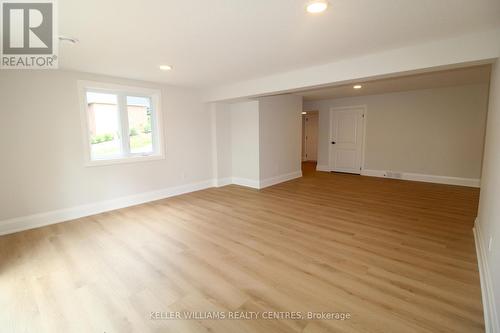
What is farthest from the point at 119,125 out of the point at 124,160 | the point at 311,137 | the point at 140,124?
the point at 311,137

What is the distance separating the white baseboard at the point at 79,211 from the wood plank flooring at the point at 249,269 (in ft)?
0.68

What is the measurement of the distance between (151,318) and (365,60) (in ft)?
11.9

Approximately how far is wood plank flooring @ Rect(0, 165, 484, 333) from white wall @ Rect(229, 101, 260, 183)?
1696mm

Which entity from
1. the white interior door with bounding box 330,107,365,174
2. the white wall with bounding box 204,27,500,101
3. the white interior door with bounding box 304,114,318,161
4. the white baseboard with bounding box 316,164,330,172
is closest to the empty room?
the white wall with bounding box 204,27,500,101

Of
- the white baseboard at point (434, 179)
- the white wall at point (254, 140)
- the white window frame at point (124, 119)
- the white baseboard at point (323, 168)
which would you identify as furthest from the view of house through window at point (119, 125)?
the white baseboard at point (434, 179)

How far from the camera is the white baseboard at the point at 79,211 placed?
3311mm

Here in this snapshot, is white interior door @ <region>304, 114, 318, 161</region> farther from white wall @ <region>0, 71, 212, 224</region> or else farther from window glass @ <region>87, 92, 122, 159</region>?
window glass @ <region>87, 92, 122, 159</region>

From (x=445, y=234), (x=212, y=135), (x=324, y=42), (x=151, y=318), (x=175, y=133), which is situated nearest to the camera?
(x=151, y=318)

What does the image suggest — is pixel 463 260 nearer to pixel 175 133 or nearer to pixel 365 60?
pixel 365 60

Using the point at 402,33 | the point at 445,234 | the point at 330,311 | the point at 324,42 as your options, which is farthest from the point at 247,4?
the point at 445,234

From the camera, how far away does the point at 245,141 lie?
18.8 ft

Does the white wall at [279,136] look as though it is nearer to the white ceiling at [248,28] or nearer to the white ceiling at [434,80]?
the white ceiling at [434,80]

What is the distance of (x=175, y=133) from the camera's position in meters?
5.04

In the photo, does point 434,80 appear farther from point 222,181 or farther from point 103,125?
point 103,125
